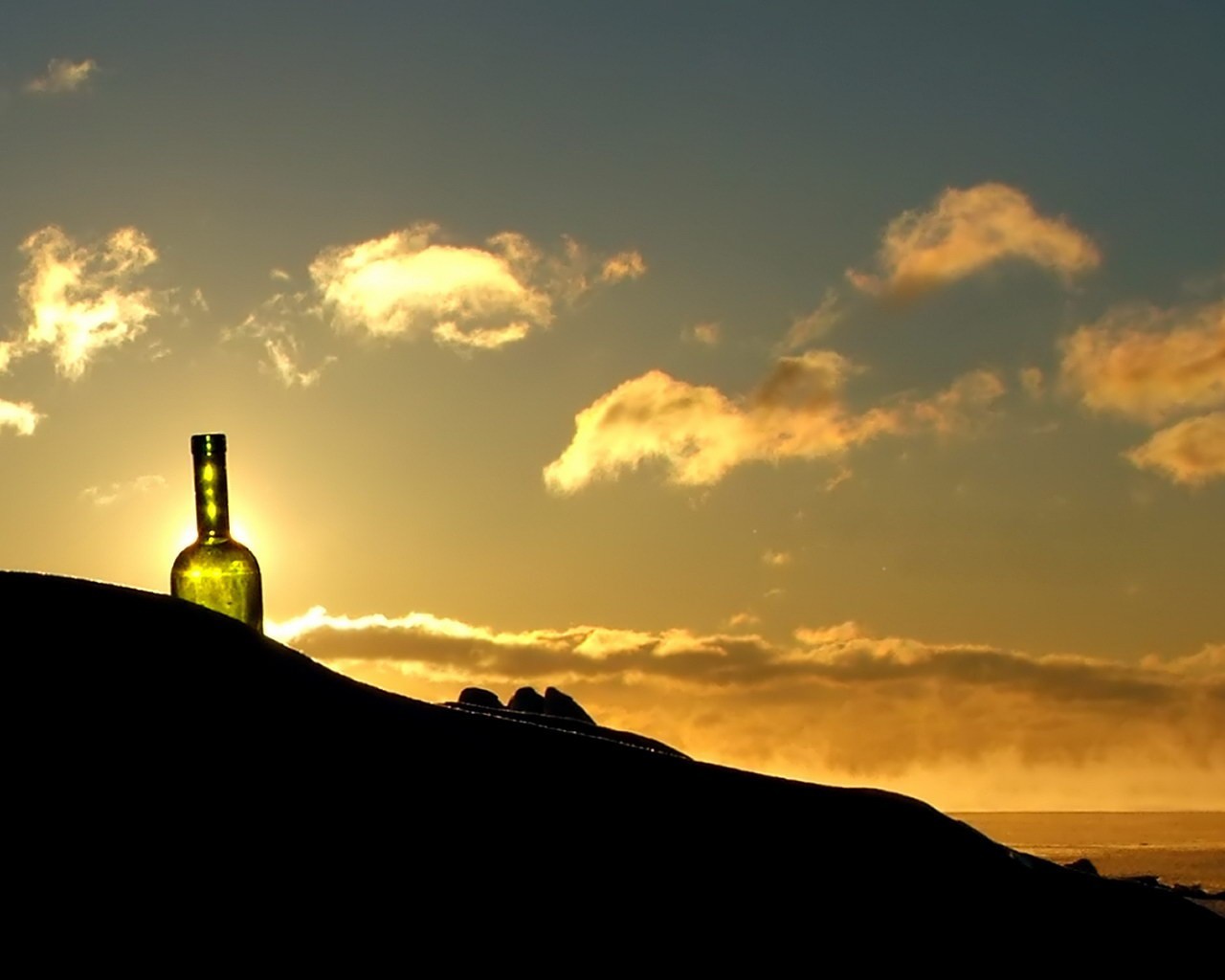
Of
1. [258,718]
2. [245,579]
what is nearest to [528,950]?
[258,718]

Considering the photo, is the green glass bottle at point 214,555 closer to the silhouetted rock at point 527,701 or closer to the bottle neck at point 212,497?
→ the bottle neck at point 212,497

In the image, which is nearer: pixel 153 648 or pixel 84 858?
pixel 84 858

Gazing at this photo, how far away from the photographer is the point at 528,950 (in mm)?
1545

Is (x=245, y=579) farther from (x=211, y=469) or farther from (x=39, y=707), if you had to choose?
(x=39, y=707)

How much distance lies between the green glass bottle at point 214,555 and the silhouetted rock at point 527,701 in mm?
616

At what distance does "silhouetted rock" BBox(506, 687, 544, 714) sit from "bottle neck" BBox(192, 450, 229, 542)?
0.75m

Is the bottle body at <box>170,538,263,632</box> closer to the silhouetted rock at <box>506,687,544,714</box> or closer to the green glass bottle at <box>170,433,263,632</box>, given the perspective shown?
the green glass bottle at <box>170,433,263,632</box>

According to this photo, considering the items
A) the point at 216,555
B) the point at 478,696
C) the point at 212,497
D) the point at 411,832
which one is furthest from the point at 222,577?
the point at 411,832

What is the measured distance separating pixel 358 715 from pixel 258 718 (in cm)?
10

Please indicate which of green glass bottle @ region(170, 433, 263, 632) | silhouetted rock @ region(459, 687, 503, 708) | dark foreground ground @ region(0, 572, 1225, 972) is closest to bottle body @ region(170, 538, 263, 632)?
green glass bottle @ region(170, 433, 263, 632)

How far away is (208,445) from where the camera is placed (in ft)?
11.8

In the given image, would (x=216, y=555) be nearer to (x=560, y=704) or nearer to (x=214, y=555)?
(x=214, y=555)

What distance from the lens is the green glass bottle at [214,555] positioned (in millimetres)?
3537

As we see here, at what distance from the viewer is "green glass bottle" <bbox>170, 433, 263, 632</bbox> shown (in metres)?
3.54
